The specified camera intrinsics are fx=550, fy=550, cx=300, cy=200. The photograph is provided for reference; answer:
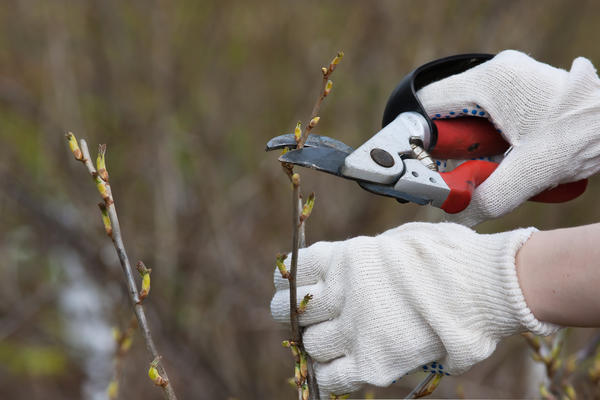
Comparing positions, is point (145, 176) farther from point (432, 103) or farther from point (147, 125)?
point (432, 103)

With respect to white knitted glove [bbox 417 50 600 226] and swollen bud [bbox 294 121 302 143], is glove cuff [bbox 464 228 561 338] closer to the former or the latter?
white knitted glove [bbox 417 50 600 226]

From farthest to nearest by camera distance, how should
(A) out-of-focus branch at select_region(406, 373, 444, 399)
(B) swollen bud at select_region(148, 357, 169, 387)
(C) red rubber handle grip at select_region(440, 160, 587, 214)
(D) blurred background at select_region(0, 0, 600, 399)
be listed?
(D) blurred background at select_region(0, 0, 600, 399) → (C) red rubber handle grip at select_region(440, 160, 587, 214) → (A) out-of-focus branch at select_region(406, 373, 444, 399) → (B) swollen bud at select_region(148, 357, 169, 387)

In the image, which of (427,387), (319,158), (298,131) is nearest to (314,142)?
(319,158)

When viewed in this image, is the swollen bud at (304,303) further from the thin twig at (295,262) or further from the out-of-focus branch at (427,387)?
the out-of-focus branch at (427,387)

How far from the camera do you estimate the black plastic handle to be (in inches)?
63.2

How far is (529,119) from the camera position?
5.02ft

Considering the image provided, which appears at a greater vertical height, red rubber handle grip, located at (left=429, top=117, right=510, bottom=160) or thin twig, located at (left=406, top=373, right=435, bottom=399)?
red rubber handle grip, located at (left=429, top=117, right=510, bottom=160)

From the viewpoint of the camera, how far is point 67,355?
3494mm

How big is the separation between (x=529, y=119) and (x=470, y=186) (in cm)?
26

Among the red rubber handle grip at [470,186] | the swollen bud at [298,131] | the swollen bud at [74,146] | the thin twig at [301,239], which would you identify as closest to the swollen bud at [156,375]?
the thin twig at [301,239]

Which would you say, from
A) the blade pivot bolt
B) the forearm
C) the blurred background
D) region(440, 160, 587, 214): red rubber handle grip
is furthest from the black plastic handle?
the blurred background

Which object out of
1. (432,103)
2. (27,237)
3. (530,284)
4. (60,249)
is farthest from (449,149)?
(27,237)

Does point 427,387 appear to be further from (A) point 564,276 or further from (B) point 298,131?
(B) point 298,131

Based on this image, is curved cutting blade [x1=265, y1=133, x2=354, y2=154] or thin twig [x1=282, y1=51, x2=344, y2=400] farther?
curved cutting blade [x1=265, y1=133, x2=354, y2=154]
